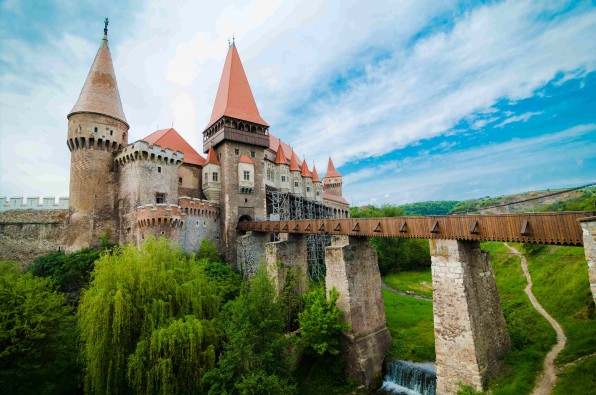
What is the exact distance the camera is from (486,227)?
10.8 m

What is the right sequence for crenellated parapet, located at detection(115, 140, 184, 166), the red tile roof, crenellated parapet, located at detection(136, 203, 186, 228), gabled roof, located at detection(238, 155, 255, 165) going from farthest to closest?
the red tile roof → gabled roof, located at detection(238, 155, 255, 165) → crenellated parapet, located at detection(115, 140, 184, 166) → crenellated parapet, located at detection(136, 203, 186, 228)

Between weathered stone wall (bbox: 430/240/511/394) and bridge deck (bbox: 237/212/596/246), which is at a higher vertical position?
bridge deck (bbox: 237/212/596/246)

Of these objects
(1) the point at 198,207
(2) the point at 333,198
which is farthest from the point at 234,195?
(2) the point at 333,198

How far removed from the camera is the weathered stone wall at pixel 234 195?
90.2ft

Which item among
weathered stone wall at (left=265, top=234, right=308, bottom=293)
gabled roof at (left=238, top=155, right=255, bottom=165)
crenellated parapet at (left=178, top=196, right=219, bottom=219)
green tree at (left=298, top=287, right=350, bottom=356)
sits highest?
gabled roof at (left=238, top=155, right=255, bottom=165)

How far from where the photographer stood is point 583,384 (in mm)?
9039

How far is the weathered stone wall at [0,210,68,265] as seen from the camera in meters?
22.1

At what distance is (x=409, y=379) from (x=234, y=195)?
2024 cm

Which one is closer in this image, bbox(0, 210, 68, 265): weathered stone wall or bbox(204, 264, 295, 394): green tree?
bbox(204, 264, 295, 394): green tree

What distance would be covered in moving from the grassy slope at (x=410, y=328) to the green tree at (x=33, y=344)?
51.4 ft

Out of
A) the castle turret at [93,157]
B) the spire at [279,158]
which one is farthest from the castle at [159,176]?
the spire at [279,158]

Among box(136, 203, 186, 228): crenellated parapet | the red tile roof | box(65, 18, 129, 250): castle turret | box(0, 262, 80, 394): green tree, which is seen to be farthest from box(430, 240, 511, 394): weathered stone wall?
the red tile roof

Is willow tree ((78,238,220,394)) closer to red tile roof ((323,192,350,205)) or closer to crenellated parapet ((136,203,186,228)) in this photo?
crenellated parapet ((136,203,186,228))

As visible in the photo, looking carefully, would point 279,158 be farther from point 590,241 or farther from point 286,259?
point 590,241
